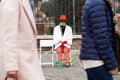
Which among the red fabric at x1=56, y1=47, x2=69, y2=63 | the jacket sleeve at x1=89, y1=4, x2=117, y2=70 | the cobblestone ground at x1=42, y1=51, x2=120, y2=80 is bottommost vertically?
the cobblestone ground at x1=42, y1=51, x2=120, y2=80

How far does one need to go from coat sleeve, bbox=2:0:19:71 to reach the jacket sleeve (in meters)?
0.79

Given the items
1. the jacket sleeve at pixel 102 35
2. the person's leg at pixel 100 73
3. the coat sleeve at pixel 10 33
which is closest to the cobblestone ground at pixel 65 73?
the person's leg at pixel 100 73

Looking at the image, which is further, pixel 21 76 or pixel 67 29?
pixel 67 29

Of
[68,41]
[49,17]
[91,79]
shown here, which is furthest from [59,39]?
[91,79]

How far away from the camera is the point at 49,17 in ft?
64.1

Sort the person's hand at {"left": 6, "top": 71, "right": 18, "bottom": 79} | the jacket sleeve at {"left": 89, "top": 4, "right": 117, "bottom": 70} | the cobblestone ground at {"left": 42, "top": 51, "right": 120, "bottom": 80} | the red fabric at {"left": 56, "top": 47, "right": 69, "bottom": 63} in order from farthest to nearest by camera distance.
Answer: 1. the red fabric at {"left": 56, "top": 47, "right": 69, "bottom": 63}
2. the cobblestone ground at {"left": 42, "top": 51, "right": 120, "bottom": 80}
3. the jacket sleeve at {"left": 89, "top": 4, "right": 117, "bottom": 70}
4. the person's hand at {"left": 6, "top": 71, "right": 18, "bottom": 79}

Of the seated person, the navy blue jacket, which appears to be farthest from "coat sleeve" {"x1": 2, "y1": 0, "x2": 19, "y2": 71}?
the seated person

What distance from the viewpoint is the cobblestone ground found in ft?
38.7

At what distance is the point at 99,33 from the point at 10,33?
2.90 feet

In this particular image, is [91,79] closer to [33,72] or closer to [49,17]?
[33,72]

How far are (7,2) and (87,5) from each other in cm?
85

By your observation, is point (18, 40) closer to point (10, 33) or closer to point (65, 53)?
point (10, 33)

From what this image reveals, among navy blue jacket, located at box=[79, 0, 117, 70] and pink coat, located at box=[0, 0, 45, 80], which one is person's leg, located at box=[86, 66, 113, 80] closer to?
navy blue jacket, located at box=[79, 0, 117, 70]

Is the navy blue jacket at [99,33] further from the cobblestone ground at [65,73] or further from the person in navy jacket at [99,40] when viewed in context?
the cobblestone ground at [65,73]
